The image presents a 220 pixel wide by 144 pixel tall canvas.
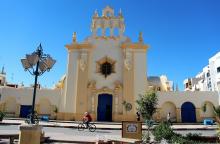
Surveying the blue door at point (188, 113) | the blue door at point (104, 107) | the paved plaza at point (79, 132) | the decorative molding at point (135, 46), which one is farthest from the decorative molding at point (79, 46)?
the blue door at point (188, 113)

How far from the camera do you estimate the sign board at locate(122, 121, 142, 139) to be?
12.6m

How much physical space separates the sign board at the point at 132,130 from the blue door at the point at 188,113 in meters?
20.6

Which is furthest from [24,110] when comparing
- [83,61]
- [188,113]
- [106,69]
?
[188,113]

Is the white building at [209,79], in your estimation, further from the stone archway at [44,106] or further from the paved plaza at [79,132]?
the stone archway at [44,106]

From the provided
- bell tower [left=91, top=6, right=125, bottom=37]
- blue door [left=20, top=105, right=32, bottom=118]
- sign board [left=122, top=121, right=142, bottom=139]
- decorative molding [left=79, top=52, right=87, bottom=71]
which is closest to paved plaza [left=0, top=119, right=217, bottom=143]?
sign board [left=122, top=121, right=142, bottom=139]

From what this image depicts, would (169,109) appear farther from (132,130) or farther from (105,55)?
(132,130)

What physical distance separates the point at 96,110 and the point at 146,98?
1487cm

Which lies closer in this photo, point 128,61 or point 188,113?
point 128,61

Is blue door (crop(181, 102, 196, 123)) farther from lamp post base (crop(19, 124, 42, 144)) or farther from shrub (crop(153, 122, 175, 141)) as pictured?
lamp post base (crop(19, 124, 42, 144))

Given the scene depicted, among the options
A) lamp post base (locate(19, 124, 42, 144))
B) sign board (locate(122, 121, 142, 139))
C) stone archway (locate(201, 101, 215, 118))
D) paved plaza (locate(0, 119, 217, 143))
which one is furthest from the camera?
stone archway (locate(201, 101, 215, 118))

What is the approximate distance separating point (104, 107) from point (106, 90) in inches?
76.5

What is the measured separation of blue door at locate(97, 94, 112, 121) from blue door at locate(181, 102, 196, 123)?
8714 mm

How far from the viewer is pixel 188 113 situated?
3195 centimetres

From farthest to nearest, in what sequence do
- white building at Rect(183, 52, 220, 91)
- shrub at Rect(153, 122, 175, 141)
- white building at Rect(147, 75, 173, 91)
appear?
white building at Rect(147, 75, 173, 91) < white building at Rect(183, 52, 220, 91) < shrub at Rect(153, 122, 175, 141)
